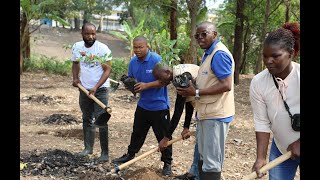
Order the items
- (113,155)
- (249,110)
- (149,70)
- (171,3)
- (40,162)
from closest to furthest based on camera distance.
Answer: (149,70) < (40,162) < (113,155) < (249,110) < (171,3)

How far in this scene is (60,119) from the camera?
8.12m

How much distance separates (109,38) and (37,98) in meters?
30.6

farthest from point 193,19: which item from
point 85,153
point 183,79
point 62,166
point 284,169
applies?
point 284,169

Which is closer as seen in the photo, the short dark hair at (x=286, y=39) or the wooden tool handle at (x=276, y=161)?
the short dark hair at (x=286, y=39)

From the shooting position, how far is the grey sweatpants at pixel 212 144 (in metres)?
3.49

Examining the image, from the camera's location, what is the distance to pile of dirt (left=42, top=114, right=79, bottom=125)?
316 inches

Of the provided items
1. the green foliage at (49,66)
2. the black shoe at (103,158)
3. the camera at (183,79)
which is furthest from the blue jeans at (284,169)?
the green foliage at (49,66)

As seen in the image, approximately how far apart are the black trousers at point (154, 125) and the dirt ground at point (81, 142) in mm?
294

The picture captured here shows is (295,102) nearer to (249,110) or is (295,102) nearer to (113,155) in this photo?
(113,155)

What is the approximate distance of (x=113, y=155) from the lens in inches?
224

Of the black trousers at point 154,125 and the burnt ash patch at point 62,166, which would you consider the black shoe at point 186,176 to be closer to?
the black trousers at point 154,125

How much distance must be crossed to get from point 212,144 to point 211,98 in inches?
16.3

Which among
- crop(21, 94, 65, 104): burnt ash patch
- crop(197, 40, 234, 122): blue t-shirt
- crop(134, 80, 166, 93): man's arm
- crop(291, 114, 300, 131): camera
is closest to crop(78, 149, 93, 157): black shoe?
crop(134, 80, 166, 93): man's arm
